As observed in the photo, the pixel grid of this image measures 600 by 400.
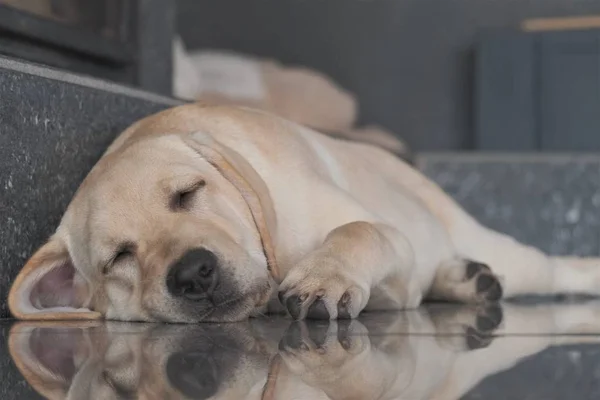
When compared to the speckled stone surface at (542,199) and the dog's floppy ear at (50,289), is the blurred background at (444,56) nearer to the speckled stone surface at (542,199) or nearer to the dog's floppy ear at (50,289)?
the speckled stone surface at (542,199)

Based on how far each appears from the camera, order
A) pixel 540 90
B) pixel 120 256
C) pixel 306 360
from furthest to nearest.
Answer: pixel 540 90, pixel 120 256, pixel 306 360

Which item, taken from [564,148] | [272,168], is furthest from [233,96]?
[272,168]

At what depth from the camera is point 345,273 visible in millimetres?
1917

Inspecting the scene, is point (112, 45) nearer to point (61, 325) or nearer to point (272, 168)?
point (272, 168)

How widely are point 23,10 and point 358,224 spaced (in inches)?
51.2

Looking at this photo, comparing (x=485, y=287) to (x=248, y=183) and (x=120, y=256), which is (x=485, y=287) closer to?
(x=248, y=183)

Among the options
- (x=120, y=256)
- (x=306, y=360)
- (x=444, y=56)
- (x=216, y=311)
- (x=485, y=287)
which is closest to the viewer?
(x=306, y=360)

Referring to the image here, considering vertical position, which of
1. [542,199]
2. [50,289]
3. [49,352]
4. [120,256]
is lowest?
[542,199]

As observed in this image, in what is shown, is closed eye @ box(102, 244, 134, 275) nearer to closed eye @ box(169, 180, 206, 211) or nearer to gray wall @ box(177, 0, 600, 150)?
closed eye @ box(169, 180, 206, 211)

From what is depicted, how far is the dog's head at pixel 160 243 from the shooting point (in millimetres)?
1959

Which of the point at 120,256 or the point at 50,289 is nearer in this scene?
the point at 120,256

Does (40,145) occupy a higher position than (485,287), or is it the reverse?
(40,145)

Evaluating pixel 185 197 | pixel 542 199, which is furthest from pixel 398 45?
pixel 185 197

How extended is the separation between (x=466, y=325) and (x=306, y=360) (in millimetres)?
669
